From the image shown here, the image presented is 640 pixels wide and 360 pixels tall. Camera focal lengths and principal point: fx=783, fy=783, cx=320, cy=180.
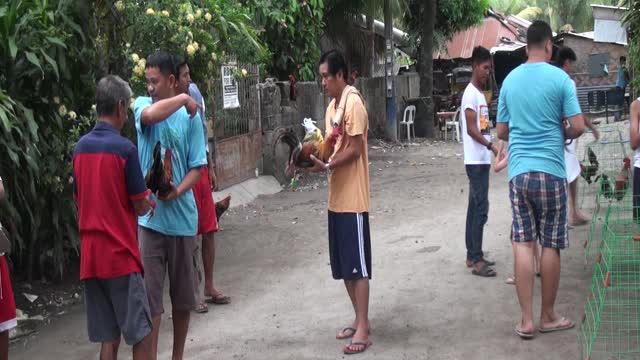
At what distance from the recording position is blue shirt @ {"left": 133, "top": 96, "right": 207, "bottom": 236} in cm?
461

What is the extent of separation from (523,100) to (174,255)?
2.46m

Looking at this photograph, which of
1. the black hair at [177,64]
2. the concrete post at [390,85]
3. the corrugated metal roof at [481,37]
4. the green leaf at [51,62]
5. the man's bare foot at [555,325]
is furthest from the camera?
the corrugated metal roof at [481,37]

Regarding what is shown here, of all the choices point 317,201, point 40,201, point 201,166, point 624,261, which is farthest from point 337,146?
point 317,201

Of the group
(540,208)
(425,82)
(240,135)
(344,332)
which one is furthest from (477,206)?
(425,82)

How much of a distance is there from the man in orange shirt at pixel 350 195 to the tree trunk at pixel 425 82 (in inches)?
663

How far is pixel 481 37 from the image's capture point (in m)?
29.7

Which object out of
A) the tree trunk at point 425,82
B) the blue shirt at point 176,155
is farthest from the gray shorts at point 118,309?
the tree trunk at point 425,82

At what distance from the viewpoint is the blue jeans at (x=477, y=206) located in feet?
22.2

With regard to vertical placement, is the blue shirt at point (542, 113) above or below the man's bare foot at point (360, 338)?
above

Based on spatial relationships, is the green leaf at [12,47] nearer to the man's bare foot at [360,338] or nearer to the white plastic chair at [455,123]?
the man's bare foot at [360,338]

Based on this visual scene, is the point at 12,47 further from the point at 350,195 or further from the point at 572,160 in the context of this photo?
the point at 572,160

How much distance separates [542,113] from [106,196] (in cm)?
281

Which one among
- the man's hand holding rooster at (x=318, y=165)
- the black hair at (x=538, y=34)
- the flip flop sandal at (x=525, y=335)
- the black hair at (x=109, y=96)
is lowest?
the flip flop sandal at (x=525, y=335)

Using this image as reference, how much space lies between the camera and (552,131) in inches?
200
